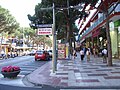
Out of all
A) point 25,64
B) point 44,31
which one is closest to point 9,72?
point 44,31

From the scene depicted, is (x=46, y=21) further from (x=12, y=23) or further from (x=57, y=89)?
(x=57, y=89)

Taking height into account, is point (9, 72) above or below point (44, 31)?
below

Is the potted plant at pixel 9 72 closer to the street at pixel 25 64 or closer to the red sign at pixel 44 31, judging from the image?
the red sign at pixel 44 31

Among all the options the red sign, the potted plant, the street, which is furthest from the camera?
the street

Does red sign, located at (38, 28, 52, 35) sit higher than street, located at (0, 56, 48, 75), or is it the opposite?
red sign, located at (38, 28, 52, 35)

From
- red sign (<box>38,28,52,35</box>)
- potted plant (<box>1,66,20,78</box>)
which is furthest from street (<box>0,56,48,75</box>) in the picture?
potted plant (<box>1,66,20,78</box>)

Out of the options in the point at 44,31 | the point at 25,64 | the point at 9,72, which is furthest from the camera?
the point at 25,64

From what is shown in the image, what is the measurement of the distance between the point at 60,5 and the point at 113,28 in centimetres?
693

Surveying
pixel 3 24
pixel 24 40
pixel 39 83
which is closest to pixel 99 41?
pixel 3 24

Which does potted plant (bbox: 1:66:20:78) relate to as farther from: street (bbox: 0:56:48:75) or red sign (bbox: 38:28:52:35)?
street (bbox: 0:56:48:75)

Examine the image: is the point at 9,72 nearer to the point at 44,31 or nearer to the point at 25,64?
the point at 44,31

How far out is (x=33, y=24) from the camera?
49.2 meters

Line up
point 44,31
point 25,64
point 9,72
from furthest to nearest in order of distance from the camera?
point 25,64
point 44,31
point 9,72

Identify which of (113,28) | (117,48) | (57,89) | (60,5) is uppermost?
(60,5)
